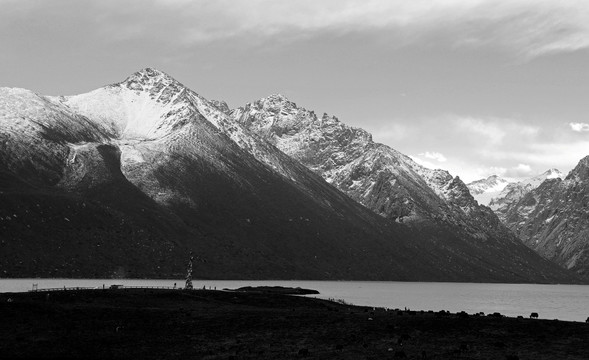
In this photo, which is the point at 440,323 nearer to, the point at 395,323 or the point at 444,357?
the point at 395,323

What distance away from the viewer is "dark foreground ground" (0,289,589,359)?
75.2 metres

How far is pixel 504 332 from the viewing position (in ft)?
278

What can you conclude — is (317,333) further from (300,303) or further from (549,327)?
(300,303)

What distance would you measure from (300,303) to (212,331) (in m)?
52.4

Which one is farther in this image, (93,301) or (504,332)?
(93,301)

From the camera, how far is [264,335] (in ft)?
284

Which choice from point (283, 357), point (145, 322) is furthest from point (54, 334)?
point (283, 357)

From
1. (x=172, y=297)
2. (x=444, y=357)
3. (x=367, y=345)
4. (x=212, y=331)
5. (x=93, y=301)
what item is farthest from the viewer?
(x=172, y=297)

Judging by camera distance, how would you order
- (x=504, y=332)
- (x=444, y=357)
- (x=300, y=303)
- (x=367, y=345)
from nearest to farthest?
(x=444, y=357)
(x=367, y=345)
(x=504, y=332)
(x=300, y=303)

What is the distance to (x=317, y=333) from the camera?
3420 inches

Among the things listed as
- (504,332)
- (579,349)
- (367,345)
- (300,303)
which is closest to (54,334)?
(367,345)

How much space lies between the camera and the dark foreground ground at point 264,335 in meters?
75.2

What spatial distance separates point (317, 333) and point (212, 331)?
12069mm

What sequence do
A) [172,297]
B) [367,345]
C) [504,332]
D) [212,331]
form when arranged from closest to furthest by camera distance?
1. [367,345]
2. [504,332]
3. [212,331]
4. [172,297]
